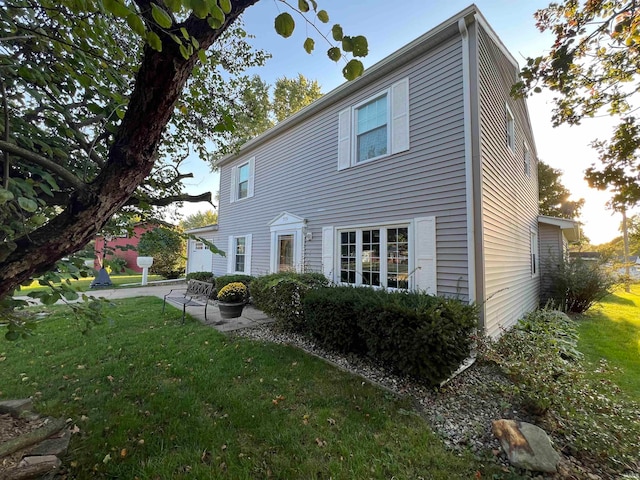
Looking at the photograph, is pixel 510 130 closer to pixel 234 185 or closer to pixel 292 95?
pixel 234 185

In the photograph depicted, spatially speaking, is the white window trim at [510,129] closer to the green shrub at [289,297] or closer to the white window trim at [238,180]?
the green shrub at [289,297]

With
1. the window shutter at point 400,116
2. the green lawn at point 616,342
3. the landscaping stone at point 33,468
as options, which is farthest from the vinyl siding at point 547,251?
the landscaping stone at point 33,468

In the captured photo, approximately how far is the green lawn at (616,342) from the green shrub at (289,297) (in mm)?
5055

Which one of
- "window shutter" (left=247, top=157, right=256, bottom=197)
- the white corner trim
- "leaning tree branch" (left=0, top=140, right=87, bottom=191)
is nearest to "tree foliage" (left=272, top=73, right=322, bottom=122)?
"window shutter" (left=247, top=157, right=256, bottom=197)

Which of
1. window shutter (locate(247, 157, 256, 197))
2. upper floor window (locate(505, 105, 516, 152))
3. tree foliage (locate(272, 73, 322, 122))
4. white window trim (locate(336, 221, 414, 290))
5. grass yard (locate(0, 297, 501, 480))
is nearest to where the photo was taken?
grass yard (locate(0, 297, 501, 480))

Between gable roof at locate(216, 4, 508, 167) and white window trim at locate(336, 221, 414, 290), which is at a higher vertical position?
gable roof at locate(216, 4, 508, 167)

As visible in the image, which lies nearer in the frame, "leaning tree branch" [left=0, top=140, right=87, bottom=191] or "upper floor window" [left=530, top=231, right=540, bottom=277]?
"leaning tree branch" [left=0, top=140, right=87, bottom=191]

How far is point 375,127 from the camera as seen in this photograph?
6.50 metres

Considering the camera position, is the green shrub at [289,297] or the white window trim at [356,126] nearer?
the green shrub at [289,297]

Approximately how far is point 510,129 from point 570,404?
22.7 feet

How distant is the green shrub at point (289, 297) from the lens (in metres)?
5.70

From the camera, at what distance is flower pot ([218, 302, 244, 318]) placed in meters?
6.86

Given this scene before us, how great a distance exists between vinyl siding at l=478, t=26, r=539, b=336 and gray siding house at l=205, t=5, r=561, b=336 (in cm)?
3

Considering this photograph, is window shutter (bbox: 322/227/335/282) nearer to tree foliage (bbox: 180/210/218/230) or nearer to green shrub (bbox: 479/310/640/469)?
green shrub (bbox: 479/310/640/469)
